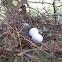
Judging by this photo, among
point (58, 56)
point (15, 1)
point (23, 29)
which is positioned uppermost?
point (15, 1)

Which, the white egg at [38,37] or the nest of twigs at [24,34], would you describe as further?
the white egg at [38,37]

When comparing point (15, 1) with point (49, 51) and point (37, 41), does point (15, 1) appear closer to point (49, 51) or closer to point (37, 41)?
point (37, 41)

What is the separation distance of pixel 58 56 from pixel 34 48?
0.47 ft

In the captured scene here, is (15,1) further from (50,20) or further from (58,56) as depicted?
(58,56)

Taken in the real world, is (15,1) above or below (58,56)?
above

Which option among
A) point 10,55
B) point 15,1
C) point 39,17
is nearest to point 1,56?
point 10,55

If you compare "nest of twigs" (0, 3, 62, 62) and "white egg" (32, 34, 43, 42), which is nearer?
"nest of twigs" (0, 3, 62, 62)

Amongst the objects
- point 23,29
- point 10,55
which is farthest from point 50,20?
point 10,55

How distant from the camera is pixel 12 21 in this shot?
40.6 inches

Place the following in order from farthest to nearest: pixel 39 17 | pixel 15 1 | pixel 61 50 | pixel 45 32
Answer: pixel 15 1
pixel 39 17
pixel 45 32
pixel 61 50

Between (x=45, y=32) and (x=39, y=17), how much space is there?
0.53 feet

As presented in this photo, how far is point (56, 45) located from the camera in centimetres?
85

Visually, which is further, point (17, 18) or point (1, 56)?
point (17, 18)

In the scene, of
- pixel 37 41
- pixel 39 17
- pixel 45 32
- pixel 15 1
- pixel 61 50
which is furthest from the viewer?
pixel 15 1
